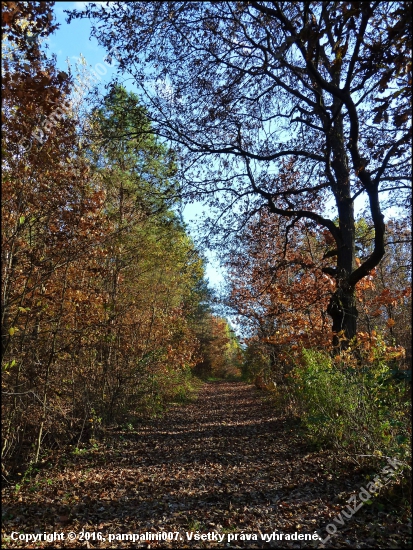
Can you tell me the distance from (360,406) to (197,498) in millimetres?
2774

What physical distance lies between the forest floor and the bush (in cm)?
42

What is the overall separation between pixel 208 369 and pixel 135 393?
85.2ft

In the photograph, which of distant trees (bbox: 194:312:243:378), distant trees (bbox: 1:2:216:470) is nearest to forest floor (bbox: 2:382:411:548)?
distant trees (bbox: 1:2:216:470)

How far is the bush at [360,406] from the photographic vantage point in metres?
4.79

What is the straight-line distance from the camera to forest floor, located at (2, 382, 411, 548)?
4.07 meters

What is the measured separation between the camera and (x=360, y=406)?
5574mm

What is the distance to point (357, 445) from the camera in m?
5.54

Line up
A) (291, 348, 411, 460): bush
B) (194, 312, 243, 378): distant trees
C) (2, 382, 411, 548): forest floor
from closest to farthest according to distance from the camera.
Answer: (2, 382, 411, 548): forest floor, (291, 348, 411, 460): bush, (194, 312, 243, 378): distant trees

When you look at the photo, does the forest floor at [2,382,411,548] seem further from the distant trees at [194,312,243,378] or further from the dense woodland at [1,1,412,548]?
the distant trees at [194,312,243,378]

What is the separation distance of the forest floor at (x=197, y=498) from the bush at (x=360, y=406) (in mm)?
419

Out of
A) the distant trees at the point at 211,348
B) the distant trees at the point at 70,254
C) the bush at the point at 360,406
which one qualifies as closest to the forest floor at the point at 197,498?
the bush at the point at 360,406

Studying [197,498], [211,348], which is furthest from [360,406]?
[211,348]

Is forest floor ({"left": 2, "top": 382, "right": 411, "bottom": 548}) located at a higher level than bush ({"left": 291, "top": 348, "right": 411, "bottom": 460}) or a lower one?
lower

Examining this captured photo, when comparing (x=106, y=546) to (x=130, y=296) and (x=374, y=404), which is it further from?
(x=130, y=296)
